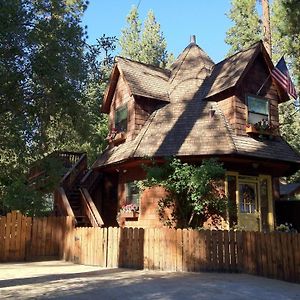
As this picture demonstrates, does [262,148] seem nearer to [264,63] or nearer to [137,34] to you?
[264,63]

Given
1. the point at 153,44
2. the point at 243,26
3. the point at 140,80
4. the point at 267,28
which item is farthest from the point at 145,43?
the point at 140,80

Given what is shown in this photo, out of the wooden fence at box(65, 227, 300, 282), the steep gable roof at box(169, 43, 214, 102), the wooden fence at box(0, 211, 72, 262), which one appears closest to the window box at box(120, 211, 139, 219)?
the wooden fence at box(0, 211, 72, 262)

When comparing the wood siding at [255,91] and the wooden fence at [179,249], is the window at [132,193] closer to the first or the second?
the wooden fence at [179,249]

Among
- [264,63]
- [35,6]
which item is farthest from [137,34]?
[35,6]

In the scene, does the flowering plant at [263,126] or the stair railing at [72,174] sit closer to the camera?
the flowering plant at [263,126]

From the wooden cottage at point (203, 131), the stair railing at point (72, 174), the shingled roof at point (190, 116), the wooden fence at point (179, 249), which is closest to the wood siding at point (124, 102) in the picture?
the wooden cottage at point (203, 131)

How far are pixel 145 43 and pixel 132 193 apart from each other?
38.5 m

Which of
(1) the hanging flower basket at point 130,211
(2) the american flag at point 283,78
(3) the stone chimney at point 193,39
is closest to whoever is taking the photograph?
(2) the american flag at point 283,78

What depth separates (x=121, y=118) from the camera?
59.9 ft

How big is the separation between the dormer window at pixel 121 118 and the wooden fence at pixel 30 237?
5612 mm

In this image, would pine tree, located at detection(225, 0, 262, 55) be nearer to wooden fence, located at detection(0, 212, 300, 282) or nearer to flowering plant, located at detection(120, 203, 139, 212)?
flowering plant, located at detection(120, 203, 139, 212)

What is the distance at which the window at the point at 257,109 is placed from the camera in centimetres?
1602

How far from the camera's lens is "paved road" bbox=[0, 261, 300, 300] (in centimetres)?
716

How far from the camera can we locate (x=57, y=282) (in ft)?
28.3
